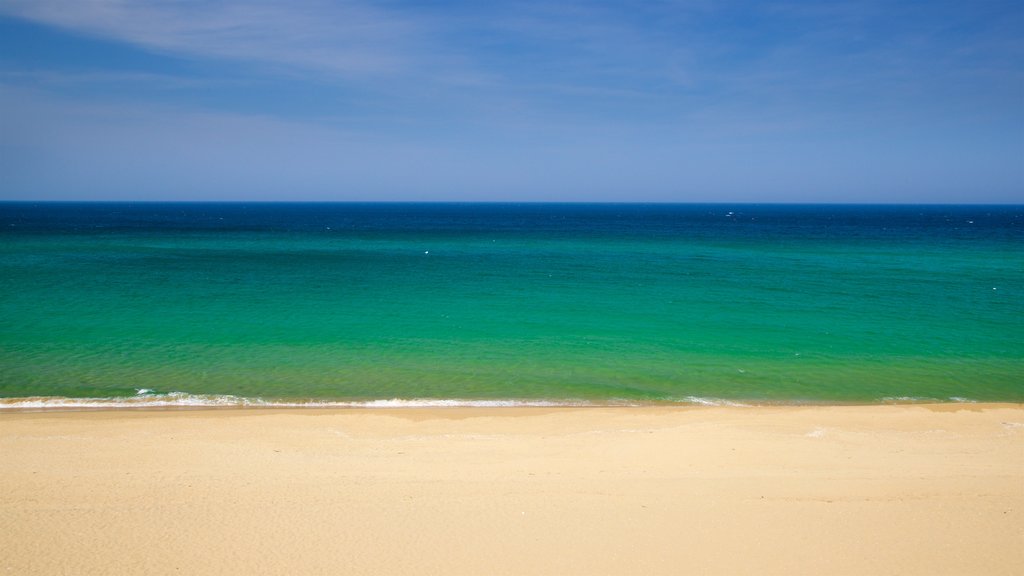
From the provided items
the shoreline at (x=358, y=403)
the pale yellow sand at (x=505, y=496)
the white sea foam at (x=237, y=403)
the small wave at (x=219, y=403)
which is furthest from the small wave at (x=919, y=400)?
the small wave at (x=219, y=403)

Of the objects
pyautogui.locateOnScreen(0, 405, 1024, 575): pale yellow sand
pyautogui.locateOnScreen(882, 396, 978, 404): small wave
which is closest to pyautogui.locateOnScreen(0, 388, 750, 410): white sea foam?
pyautogui.locateOnScreen(0, 405, 1024, 575): pale yellow sand

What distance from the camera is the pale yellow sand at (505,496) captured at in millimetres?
7387

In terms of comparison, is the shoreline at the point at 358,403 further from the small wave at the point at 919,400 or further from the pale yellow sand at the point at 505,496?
the pale yellow sand at the point at 505,496

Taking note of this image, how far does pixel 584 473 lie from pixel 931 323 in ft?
67.3

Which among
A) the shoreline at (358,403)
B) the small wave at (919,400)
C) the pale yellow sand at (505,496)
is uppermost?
the pale yellow sand at (505,496)

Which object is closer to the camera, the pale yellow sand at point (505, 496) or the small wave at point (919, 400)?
the pale yellow sand at point (505, 496)

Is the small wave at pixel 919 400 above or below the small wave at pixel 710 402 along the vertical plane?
above

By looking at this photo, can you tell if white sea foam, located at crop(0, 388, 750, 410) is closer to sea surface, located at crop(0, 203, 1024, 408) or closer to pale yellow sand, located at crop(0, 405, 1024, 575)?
sea surface, located at crop(0, 203, 1024, 408)

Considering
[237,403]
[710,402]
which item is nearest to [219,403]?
[237,403]

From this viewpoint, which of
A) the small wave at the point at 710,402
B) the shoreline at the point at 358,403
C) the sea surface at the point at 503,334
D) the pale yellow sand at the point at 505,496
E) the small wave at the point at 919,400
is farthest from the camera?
the sea surface at the point at 503,334

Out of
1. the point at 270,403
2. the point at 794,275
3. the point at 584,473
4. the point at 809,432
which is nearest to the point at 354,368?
the point at 270,403

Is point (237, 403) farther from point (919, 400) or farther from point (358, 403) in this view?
point (919, 400)

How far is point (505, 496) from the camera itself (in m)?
8.98

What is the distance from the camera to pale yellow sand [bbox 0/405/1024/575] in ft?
24.2
